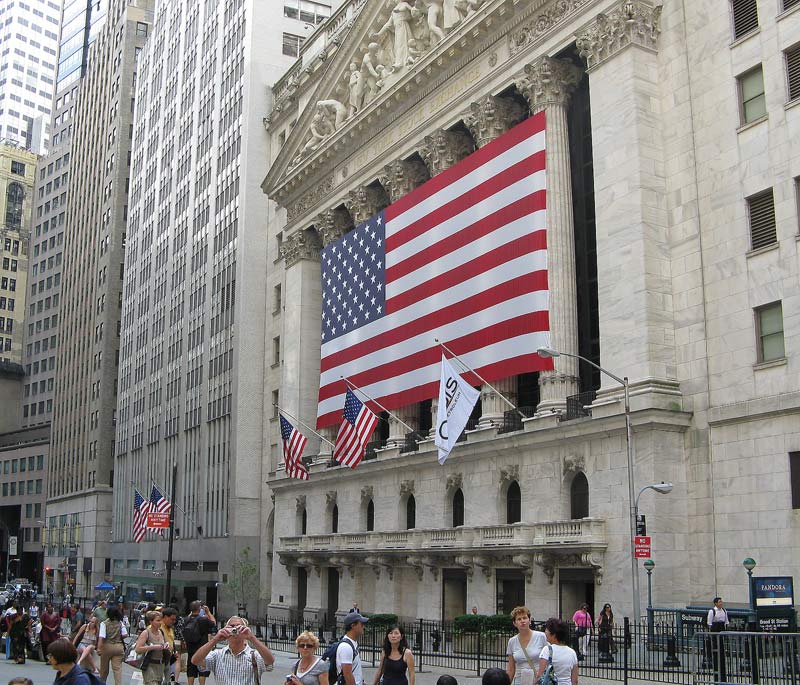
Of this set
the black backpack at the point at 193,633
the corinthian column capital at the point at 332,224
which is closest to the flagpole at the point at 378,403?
the corinthian column capital at the point at 332,224

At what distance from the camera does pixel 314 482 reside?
5869cm

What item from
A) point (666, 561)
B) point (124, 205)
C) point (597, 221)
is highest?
point (124, 205)

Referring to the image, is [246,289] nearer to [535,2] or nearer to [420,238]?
[420,238]

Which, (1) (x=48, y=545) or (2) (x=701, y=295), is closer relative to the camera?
(2) (x=701, y=295)

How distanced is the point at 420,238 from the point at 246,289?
2657 cm

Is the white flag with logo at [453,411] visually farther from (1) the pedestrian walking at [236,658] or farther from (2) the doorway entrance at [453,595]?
(1) the pedestrian walking at [236,658]

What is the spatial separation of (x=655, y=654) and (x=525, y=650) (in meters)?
16.1

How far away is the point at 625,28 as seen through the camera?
1544 inches

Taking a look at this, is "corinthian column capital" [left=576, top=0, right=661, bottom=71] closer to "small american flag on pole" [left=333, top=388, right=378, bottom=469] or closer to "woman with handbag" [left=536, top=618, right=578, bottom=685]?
"small american flag on pole" [left=333, top=388, right=378, bottom=469]

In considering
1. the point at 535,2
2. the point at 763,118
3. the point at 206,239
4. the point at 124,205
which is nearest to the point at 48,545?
the point at 124,205

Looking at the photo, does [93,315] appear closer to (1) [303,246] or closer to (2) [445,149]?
(1) [303,246]

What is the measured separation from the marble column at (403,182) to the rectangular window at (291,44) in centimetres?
2861

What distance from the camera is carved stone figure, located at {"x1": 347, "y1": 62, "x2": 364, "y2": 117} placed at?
190 feet

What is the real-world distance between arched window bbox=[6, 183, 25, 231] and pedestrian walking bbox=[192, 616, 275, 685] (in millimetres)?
158550
